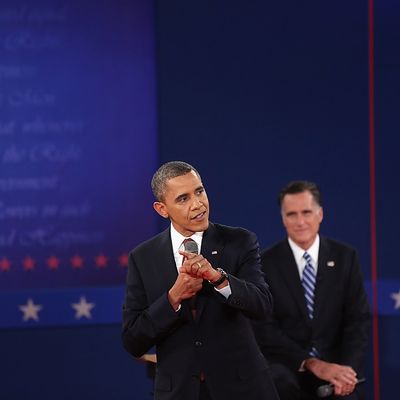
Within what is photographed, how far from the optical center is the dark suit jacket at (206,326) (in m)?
2.57

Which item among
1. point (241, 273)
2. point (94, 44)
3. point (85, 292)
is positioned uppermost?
point (94, 44)

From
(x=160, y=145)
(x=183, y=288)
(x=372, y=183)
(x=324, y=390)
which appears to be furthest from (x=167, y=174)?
(x=372, y=183)

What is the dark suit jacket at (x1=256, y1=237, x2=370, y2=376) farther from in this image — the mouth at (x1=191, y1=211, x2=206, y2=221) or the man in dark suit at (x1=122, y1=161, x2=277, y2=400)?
the mouth at (x1=191, y1=211, x2=206, y2=221)

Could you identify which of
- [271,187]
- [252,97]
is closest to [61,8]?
[252,97]

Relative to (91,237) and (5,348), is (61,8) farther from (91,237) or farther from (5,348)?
(5,348)

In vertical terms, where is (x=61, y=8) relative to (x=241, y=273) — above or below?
above

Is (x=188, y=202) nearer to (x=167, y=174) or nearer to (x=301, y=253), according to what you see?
(x=167, y=174)

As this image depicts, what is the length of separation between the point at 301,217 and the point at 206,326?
148 centimetres

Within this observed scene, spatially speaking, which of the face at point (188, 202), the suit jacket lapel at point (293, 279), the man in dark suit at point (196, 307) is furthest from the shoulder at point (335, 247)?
the face at point (188, 202)

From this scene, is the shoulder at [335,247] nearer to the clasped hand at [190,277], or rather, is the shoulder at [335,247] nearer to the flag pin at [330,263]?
the flag pin at [330,263]

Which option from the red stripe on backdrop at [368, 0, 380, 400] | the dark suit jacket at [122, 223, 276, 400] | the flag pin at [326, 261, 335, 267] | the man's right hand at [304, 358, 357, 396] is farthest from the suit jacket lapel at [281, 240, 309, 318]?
the dark suit jacket at [122, 223, 276, 400]

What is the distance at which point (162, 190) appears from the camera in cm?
260

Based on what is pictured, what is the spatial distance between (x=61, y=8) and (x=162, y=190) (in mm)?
2488

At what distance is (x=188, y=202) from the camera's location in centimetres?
255
